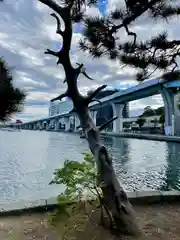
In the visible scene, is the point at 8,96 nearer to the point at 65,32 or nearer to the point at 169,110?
the point at 65,32

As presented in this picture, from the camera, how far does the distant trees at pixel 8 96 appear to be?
1476 millimetres

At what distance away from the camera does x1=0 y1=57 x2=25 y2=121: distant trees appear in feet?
4.84

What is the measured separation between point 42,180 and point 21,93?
18.9 ft

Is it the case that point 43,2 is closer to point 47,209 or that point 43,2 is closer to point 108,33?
point 108,33

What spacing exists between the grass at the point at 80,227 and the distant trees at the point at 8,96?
1.08 m

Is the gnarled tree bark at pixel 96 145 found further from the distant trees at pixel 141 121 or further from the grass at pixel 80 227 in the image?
the distant trees at pixel 141 121

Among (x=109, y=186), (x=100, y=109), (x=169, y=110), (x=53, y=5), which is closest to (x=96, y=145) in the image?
(x=109, y=186)

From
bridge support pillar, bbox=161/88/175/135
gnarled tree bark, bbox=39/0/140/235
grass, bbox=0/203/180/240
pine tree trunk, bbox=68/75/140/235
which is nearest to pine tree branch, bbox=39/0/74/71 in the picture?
gnarled tree bark, bbox=39/0/140/235

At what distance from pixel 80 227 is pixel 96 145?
756 millimetres

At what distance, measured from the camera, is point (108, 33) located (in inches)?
104

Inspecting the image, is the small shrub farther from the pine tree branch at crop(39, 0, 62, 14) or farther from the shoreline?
the pine tree branch at crop(39, 0, 62, 14)

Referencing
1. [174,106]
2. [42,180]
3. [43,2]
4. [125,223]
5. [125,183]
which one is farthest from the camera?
[174,106]

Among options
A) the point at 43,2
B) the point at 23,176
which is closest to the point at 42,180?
the point at 23,176

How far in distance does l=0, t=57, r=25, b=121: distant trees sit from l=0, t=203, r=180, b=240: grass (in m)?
1.08
